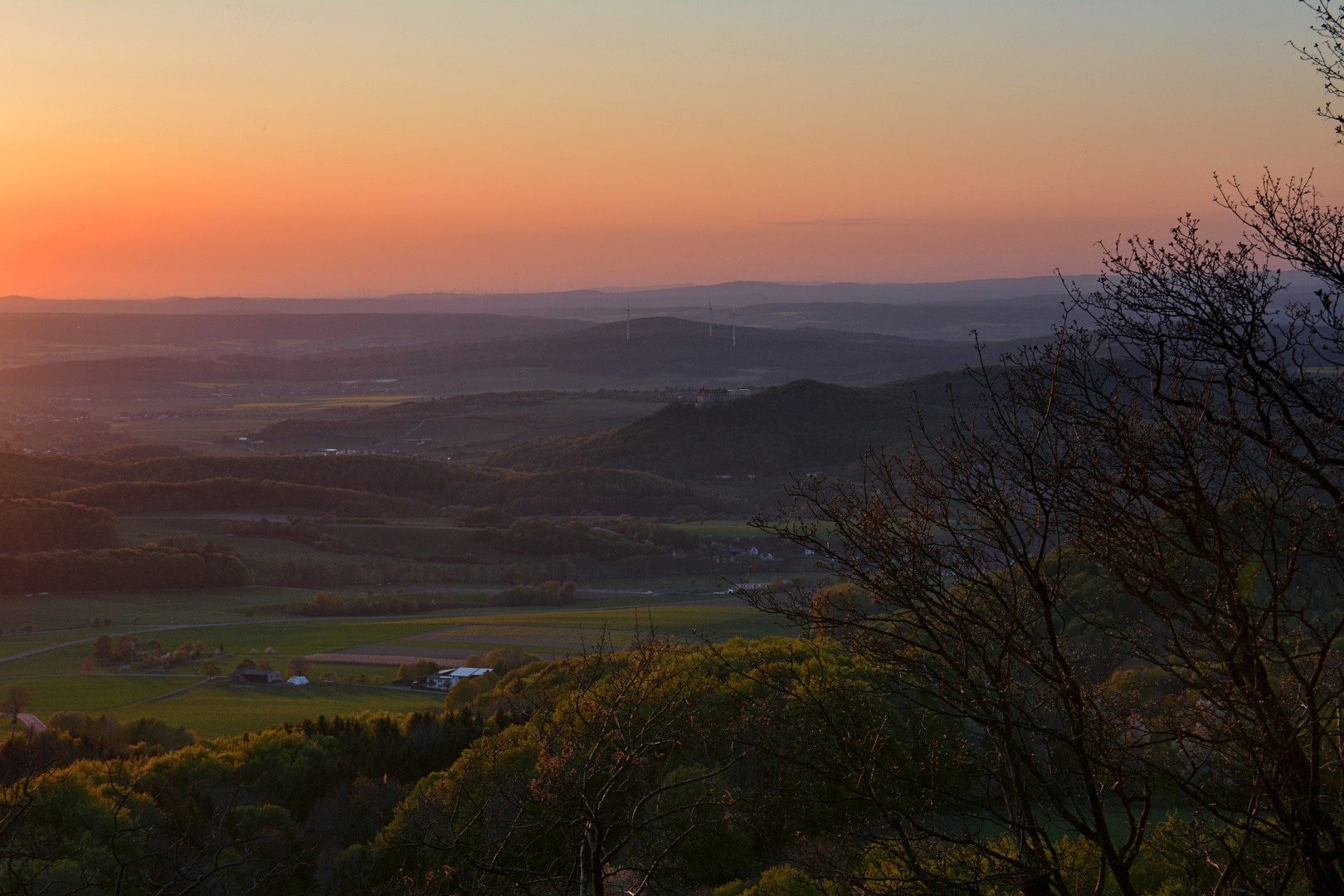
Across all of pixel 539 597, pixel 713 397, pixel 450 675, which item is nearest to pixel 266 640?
pixel 450 675

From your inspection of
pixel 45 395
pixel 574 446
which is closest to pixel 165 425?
pixel 45 395

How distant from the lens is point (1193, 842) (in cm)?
694

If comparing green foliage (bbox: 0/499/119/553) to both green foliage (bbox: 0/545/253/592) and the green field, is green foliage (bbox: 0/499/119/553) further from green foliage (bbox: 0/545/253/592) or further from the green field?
the green field

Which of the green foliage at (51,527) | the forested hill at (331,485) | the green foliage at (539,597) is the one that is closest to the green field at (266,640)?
the green foliage at (539,597)

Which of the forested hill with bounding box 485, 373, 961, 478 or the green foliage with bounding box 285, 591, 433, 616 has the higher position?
the forested hill with bounding box 485, 373, 961, 478

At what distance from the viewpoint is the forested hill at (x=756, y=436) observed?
113 meters

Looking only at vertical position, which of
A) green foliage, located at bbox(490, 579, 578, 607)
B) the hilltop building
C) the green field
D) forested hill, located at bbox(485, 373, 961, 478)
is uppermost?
the hilltop building

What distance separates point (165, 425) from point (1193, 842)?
7029 inches

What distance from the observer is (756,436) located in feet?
393

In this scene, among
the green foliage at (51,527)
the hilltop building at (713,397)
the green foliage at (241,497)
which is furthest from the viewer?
the hilltop building at (713,397)

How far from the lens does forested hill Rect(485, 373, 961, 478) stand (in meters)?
113

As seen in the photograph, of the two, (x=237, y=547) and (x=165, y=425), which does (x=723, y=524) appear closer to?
(x=237, y=547)

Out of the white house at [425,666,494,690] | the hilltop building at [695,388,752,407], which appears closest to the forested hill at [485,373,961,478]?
the hilltop building at [695,388,752,407]

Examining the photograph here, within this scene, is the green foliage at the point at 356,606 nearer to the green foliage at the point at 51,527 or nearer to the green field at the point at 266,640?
the green field at the point at 266,640
